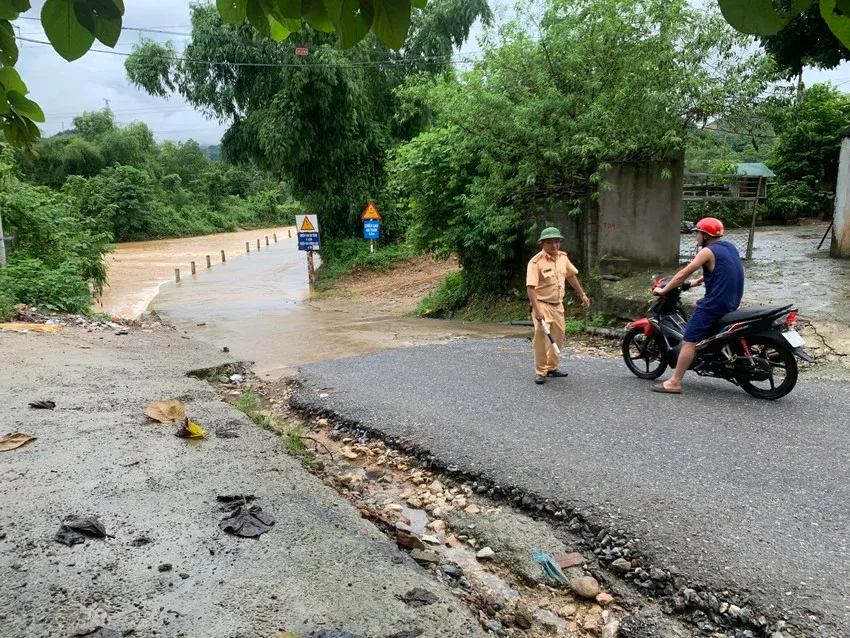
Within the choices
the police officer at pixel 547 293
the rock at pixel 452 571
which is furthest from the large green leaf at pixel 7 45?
the police officer at pixel 547 293

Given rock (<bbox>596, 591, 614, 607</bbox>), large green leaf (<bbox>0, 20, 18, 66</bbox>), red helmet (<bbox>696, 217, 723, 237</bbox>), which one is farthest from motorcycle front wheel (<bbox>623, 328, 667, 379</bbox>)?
large green leaf (<bbox>0, 20, 18, 66</bbox>)

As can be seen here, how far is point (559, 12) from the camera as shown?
991cm

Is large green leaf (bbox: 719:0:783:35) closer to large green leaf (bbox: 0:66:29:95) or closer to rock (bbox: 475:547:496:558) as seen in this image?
large green leaf (bbox: 0:66:29:95)

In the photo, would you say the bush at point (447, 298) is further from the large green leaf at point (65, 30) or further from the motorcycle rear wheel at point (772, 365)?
the large green leaf at point (65, 30)

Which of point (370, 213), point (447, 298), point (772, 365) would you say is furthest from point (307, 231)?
point (772, 365)

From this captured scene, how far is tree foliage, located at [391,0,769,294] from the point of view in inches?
375

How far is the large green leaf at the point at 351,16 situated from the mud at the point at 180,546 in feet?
6.77

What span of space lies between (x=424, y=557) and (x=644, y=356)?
410 cm

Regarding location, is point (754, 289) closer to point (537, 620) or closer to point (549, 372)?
point (549, 372)

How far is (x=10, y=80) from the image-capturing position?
2.07 m

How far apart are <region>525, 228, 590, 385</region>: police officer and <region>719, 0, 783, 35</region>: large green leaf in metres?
4.92

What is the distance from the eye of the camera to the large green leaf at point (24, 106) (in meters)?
2.09

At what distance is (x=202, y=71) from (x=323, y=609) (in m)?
24.5

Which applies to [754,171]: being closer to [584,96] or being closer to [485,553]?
[584,96]
